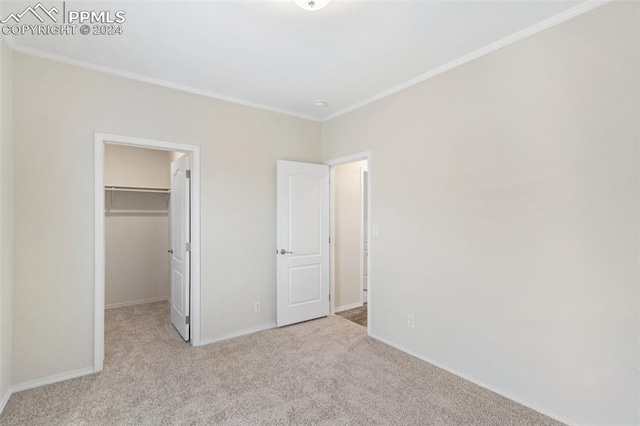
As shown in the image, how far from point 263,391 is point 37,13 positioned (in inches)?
124

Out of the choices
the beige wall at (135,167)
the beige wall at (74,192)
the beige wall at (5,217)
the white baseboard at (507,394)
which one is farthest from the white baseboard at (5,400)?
the white baseboard at (507,394)

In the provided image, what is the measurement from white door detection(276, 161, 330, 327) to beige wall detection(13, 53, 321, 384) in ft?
2.02

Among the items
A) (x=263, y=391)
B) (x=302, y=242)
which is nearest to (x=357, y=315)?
(x=302, y=242)

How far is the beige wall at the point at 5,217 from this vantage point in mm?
2186

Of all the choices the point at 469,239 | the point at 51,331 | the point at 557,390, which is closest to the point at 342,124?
the point at 469,239

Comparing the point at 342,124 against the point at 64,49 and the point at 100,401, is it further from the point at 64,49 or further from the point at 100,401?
the point at 100,401

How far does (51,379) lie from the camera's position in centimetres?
253

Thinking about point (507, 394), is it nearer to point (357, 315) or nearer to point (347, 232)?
point (357, 315)

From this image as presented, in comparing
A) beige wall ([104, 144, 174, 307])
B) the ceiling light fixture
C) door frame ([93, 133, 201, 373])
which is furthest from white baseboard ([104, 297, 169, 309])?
the ceiling light fixture

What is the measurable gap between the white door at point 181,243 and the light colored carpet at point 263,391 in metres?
0.37

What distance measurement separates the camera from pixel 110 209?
460cm

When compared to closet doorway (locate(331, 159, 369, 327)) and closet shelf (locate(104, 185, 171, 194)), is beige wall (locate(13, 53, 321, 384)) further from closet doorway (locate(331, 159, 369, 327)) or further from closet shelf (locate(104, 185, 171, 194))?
closet shelf (locate(104, 185, 171, 194))

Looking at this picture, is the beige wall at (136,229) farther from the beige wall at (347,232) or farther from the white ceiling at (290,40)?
the beige wall at (347,232)

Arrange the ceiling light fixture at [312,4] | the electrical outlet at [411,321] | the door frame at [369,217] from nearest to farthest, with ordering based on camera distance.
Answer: the ceiling light fixture at [312,4]
the electrical outlet at [411,321]
the door frame at [369,217]
